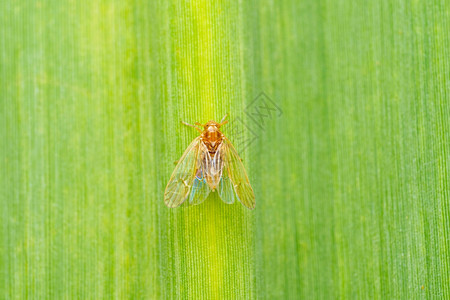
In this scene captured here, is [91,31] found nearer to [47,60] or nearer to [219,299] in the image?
[47,60]

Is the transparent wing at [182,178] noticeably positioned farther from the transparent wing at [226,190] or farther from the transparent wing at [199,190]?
the transparent wing at [226,190]

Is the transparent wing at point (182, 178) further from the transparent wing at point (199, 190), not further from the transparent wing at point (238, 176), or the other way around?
the transparent wing at point (238, 176)

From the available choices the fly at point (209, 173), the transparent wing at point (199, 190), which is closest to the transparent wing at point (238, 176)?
the fly at point (209, 173)

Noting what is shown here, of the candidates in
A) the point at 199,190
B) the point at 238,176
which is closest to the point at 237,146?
the point at 238,176

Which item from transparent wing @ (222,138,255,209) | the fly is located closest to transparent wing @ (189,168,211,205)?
the fly

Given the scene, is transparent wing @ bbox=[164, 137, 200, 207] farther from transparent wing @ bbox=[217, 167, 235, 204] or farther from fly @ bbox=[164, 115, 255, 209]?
transparent wing @ bbox=[217, 167, 235, 204]

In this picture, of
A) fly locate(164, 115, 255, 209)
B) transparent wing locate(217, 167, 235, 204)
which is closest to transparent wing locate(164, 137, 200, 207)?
fly locate(164, 115, 255, 209)
